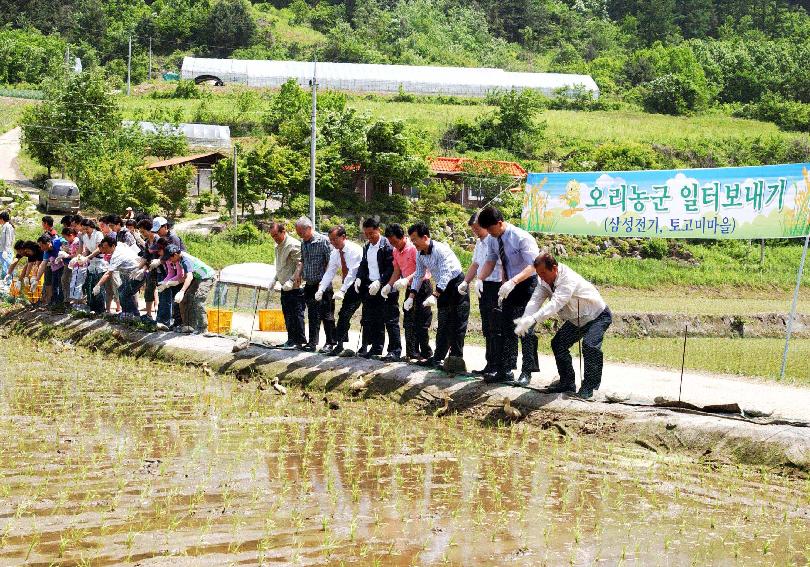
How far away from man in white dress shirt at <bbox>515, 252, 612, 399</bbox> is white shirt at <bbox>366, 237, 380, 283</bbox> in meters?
2.56

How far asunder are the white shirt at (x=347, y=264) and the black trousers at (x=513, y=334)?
2.37 meters

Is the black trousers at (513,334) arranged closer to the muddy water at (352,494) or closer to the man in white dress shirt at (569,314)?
the man in white dress shirt at (569,314)

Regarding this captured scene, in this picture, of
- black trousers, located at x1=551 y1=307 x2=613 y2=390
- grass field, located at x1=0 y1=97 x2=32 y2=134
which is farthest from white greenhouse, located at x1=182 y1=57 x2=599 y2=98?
black trousers, located at x1=551 y1=307 x2=613 y2=390

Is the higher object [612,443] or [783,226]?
[783,226]

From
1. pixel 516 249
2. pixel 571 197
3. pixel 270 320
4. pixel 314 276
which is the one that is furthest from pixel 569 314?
pixel 270 320

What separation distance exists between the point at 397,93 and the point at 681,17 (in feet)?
194

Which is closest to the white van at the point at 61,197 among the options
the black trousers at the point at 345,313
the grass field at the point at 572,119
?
the grass field at the point at 572,119

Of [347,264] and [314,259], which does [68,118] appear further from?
[347,264]

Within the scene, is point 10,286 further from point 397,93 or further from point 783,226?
point 397,93

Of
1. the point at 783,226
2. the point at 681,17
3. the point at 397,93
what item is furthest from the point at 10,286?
the point at 681,17

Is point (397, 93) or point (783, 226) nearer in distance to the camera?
point (783, 226)

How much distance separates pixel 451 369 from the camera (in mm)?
11297

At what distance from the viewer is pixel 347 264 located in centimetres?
1288

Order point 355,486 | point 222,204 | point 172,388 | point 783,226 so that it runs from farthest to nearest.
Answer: point 222,204 → point 783,226 → point 172,388 → point 355,486
